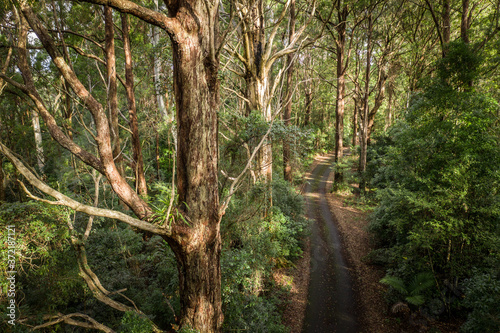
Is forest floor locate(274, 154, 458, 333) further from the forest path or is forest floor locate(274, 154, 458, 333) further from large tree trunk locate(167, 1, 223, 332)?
large tree trunk locate(167, 1, 223, 332)

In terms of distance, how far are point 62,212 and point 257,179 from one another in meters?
5.03

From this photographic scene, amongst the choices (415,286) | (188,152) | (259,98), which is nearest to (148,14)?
(188,152)

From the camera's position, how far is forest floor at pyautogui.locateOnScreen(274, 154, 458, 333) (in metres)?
7.09

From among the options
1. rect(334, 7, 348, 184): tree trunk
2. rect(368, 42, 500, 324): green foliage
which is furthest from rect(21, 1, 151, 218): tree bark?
rect(334, 7, 348, 184): tree trunk

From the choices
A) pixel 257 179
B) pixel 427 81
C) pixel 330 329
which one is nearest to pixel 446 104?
pixel 427 81

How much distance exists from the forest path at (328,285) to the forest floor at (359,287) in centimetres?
19

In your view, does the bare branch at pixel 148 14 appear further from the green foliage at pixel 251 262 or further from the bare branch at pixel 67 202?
the green foliage at pixel 251 262

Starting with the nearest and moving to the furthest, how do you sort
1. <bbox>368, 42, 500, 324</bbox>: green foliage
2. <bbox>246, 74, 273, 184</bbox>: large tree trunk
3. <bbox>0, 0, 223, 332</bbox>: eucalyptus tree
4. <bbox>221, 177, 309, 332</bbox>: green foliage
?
<bbox>0, 0, 223, 332</bbox>: eucalyptus tree → <bbox>221, 177, 309, 332</bbox>: green foliage → <bbox>368, 42, 500, 324</bbox>: green foliage → <bbox>246, 74, 273, 184</bbox>: large tree trunk

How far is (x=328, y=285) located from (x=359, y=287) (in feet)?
3.55

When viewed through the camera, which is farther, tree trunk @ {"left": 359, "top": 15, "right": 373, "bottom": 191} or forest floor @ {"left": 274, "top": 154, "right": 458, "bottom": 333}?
tree trunk @ {"left": 359, "top": 15, "right": 373, "bottom": 191}

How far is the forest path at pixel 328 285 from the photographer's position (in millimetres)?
7320

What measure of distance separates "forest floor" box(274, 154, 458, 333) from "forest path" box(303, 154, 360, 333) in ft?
0.61

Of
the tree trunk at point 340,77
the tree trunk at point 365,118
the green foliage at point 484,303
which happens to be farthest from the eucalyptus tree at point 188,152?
the tree trunk at point 365,118

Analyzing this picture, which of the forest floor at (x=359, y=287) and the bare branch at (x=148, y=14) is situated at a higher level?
the bare branch at (x=148, y=14)
